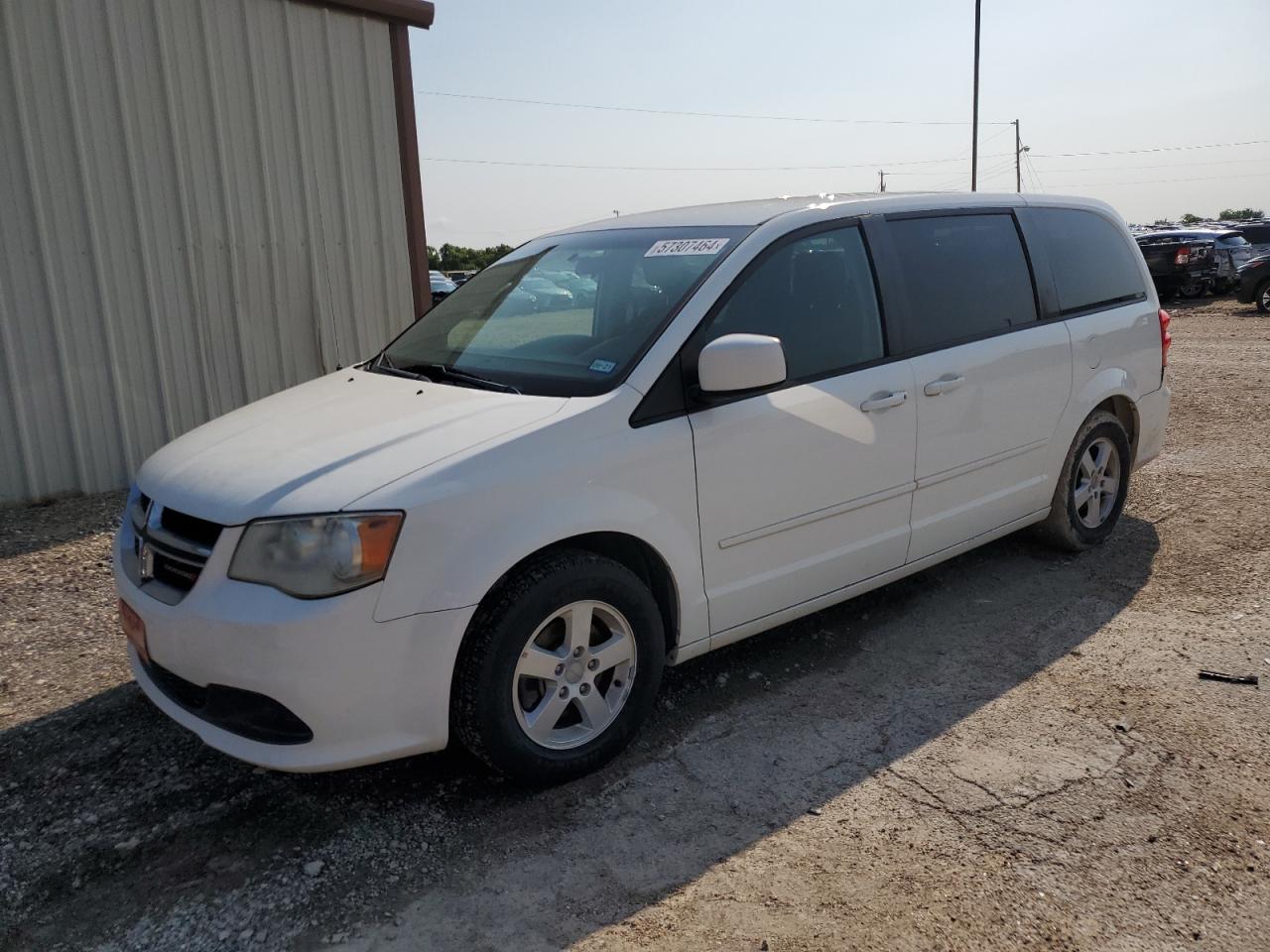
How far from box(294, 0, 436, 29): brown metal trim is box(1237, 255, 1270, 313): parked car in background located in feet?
51.0

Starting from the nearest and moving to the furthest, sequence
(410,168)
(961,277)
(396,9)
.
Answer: (961,277), (396,9), (410,168)

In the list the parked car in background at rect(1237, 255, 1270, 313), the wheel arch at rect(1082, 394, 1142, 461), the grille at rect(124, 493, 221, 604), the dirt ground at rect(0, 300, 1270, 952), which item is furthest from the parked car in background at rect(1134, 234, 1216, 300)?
the grille at rect(124, 493, 221, 604)

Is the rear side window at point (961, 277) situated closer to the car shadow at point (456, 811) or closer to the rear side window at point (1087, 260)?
the rear side window at point (1087, 260)

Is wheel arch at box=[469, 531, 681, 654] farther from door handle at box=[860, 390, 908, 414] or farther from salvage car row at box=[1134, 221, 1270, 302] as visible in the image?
salvage car row at box=[1134, 221, 1270, 302]

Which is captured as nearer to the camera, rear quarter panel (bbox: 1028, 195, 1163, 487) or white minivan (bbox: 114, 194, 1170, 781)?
white minivan (bbox: 114, 194, 1170, 781)

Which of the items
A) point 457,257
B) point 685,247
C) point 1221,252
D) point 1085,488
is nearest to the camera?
point 685,247

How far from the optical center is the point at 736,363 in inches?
128

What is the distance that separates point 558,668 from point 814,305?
1.70 metres

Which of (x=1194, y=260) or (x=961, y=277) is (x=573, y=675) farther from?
(x=1194, y=260)

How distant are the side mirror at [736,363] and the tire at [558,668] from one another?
2.24 feet

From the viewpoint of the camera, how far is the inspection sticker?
3.69 metres

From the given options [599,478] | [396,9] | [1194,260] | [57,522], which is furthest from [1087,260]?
[1194,260]

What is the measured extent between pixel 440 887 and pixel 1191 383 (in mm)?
9883

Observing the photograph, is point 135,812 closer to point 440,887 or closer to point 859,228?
point 440,887
